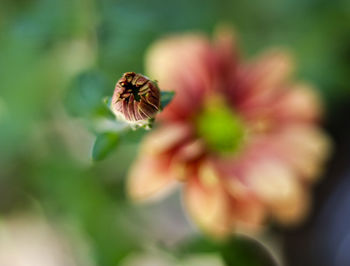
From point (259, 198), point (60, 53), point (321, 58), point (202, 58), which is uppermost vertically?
point (321, 58)

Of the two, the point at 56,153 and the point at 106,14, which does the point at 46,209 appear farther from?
the point at 106,14

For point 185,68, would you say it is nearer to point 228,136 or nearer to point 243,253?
point 228,136

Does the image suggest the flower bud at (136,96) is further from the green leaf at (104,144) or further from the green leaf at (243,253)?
the green leaf at (243,253)

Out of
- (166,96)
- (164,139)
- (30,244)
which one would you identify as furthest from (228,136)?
(30,244)

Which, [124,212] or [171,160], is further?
[124,212]

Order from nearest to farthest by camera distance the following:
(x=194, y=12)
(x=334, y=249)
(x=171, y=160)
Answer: (x=171, y=160)
(x=194, y=12)
(x=334, y=249)

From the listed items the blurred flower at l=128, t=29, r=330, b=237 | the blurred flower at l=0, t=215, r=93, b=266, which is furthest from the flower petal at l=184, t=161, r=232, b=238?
the blurred flower at l=0, t=215, r=93, b=266

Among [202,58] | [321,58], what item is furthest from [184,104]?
[321,58]
